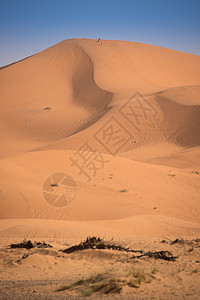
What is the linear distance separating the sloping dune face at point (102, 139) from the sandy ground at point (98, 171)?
66 mm

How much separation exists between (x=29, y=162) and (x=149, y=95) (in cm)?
1862

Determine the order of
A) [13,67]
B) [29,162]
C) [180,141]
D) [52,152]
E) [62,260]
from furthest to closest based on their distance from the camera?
[13,67]
[180,141]
[52,152]
[29,162]
[62,260]

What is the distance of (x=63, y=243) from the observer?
7.71 meters

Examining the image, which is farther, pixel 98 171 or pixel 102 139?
pixel 102 139

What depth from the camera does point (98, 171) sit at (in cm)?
1527

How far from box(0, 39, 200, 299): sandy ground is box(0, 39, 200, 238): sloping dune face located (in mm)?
66

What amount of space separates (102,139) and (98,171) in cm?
1104

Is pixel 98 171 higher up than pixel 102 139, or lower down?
lower down

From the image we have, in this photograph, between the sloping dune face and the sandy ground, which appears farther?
the sloping dune face

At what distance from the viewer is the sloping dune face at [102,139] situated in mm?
10898

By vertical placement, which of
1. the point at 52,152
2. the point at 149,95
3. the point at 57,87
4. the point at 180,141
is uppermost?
the point at 57,87

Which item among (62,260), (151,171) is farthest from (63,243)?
(151,171)

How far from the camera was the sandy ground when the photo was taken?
221 inches

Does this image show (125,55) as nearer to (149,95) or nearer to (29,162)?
(149,95)
